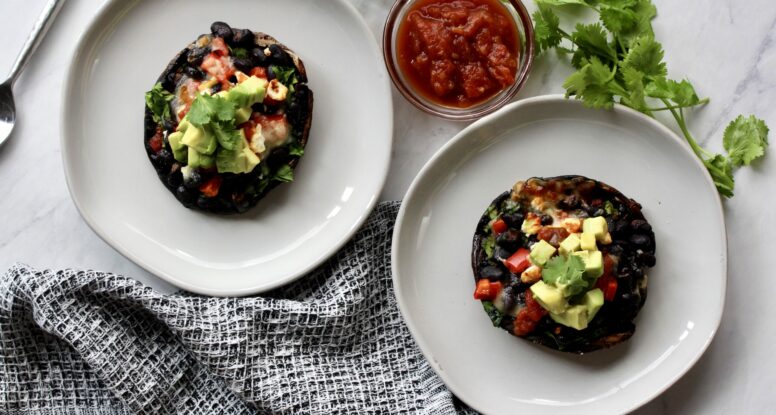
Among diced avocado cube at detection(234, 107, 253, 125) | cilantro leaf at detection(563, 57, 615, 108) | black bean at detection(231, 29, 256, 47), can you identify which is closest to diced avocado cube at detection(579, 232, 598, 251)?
cilantro leaf at detection(563, 57, 615, 108)

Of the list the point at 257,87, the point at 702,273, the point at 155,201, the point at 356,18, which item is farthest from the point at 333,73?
the point at 702,273

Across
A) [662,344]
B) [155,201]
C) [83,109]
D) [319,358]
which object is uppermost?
[83,109]

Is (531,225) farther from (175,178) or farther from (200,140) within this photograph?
(175,178)

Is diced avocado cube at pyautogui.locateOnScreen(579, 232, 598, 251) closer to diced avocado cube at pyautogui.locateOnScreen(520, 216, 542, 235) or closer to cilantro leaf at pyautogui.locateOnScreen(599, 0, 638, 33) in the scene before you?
diced avocado cube at pyautogui.locateOnScreen(520, 216, 542, 235)

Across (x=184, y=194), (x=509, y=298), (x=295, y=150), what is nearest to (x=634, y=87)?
(x=509, y=298)

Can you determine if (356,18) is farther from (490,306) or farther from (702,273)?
(702,273)
